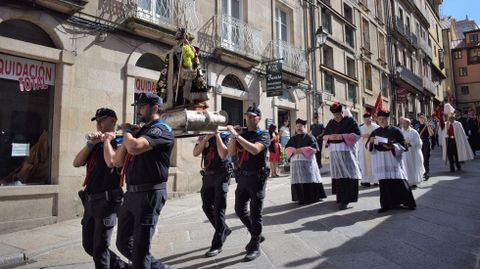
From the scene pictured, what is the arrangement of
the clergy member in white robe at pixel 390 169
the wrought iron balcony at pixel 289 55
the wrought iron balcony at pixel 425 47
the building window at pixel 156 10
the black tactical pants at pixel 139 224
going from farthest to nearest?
the wrought iron balcony at pixel 425 47, the wrought iron balcony at pixel 289 55, the building window at pixel 156 10, the clergy member in white robe at pixel 390 169, the black tactical pants at pixel 139 224

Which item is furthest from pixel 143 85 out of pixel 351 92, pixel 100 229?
pixel 351 92

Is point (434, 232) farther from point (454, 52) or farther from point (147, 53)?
point (454, 52)

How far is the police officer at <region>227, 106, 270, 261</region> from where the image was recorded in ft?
15.5

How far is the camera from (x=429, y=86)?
37875 millimetres

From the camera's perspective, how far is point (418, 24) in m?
35.9

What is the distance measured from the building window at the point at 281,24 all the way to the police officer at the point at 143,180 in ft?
42.7

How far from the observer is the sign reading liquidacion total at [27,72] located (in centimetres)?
773

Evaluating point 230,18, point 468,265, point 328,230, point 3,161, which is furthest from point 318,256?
point 230,18

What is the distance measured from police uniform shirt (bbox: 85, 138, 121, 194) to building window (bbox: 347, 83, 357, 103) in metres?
18.9

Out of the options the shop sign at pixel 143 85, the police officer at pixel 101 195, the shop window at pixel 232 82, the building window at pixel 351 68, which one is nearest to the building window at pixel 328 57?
the building window at pixel 351 68

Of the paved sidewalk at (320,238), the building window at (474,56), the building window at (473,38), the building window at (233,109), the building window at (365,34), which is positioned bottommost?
the paved sidewalk at (320,238)

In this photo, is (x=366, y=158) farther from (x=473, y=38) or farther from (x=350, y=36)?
(x=473, y=38)

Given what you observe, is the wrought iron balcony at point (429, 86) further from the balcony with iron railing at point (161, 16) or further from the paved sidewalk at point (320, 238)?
the paved sidewalk at point (320, 238)

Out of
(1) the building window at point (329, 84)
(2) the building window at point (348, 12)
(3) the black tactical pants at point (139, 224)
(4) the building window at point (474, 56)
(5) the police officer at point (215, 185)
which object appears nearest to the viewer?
(3) the black tactical pants at point (139, 224)
